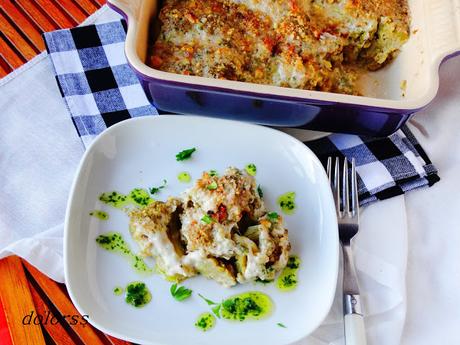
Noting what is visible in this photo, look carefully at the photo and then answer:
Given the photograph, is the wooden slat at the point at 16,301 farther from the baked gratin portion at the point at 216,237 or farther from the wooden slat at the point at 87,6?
the wooden slat at the point at 87,6

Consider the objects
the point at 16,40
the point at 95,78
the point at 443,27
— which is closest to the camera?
the point at 443,27

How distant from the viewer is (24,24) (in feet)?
7.74

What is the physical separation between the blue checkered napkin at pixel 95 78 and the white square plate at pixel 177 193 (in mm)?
186

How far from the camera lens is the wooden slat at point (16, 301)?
1729 mm

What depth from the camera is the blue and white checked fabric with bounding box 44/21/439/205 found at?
2.04 metres

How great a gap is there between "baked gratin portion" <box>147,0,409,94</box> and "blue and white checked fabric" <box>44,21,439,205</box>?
211mm

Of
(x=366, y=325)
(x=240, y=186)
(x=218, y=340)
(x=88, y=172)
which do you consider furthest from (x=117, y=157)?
(x=366, y=325)

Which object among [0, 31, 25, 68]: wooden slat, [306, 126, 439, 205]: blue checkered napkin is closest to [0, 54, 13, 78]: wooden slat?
[0, 31, 25, 68]: wooden slat

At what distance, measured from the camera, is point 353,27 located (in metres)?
2.16

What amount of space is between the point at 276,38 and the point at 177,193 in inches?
25.2

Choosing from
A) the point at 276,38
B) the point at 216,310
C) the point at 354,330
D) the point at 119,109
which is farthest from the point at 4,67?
the point at 354,330

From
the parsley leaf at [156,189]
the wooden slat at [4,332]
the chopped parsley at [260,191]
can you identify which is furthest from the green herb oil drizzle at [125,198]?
the wooden slat at [4,332]

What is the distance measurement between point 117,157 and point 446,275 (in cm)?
114

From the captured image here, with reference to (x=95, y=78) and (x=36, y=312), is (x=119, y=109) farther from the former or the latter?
(x=36, y=312)
